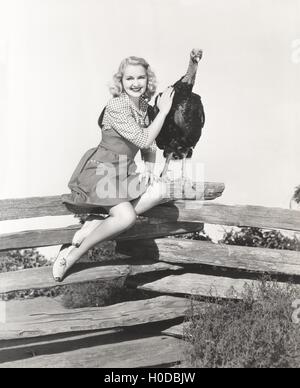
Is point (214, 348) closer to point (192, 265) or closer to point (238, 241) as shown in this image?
point (192, 265)

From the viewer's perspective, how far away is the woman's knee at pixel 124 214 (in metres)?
4.16

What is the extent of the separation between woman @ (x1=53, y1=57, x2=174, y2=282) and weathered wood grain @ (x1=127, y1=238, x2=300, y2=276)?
0.46 m

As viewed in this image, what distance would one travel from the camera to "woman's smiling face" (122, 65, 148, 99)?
436 cm

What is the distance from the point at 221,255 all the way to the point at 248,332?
2.61ft

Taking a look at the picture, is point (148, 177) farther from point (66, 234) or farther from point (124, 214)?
point (66, 234)

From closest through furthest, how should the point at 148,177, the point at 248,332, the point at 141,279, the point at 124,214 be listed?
the point at 248,332 < the point at 124,214 < the point at 148,177 < the point at 141,279

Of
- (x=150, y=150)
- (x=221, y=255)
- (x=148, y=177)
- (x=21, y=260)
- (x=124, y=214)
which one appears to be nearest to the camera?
(x=124, y=214)

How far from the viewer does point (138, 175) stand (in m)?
4.35

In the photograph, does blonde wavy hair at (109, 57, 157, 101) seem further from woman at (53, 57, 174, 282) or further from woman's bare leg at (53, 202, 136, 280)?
woman's bare leg at (53, 202, 136, 280)

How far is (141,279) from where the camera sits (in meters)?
4.96

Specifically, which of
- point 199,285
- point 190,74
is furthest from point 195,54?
point 199,285

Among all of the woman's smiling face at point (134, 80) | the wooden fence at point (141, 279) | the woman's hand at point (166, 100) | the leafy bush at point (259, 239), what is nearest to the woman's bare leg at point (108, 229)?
the wooden fence at point (141, 279)

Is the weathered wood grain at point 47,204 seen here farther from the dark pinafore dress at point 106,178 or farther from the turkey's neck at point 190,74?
the turkey's neck at point 190,74
